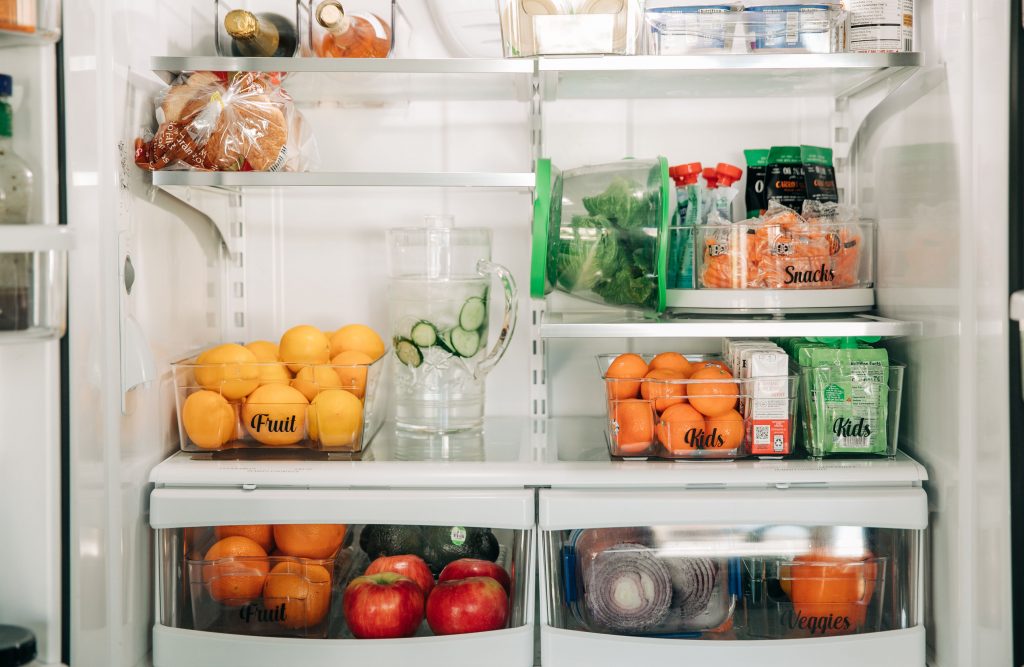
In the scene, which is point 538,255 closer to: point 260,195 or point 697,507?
point 697,507

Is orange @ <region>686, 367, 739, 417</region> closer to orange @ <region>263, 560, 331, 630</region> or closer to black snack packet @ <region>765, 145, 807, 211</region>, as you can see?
black snack packet @ <region>765, 145, 807, 211</region>

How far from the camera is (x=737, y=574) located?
1.36 m

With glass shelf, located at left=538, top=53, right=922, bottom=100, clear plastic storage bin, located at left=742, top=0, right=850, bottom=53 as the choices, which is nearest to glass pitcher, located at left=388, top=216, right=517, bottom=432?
glass shelf, located at left=538, top=53, right=922, bottom=100

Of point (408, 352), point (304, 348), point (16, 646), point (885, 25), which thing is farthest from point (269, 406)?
point (885, 25)

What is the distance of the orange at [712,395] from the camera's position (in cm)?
139

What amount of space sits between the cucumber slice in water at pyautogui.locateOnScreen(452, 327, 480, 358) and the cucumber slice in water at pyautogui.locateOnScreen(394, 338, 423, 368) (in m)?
0.06

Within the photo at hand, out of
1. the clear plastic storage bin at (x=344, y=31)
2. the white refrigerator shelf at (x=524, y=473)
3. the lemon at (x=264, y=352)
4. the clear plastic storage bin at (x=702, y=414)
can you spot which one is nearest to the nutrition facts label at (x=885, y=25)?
the clear plastic storage bin at (x=702, y=414)

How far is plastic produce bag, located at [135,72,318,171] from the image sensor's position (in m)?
1.38

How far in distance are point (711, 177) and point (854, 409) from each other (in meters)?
0.47

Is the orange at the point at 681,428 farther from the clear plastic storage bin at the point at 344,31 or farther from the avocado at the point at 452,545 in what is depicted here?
the clear plastic storage bin at the point at 344,31

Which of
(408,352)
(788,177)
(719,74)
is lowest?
(408,352)

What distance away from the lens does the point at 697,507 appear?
1.34 metres

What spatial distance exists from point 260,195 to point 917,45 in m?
1.20

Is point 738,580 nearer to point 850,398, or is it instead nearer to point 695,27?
point 850,398
